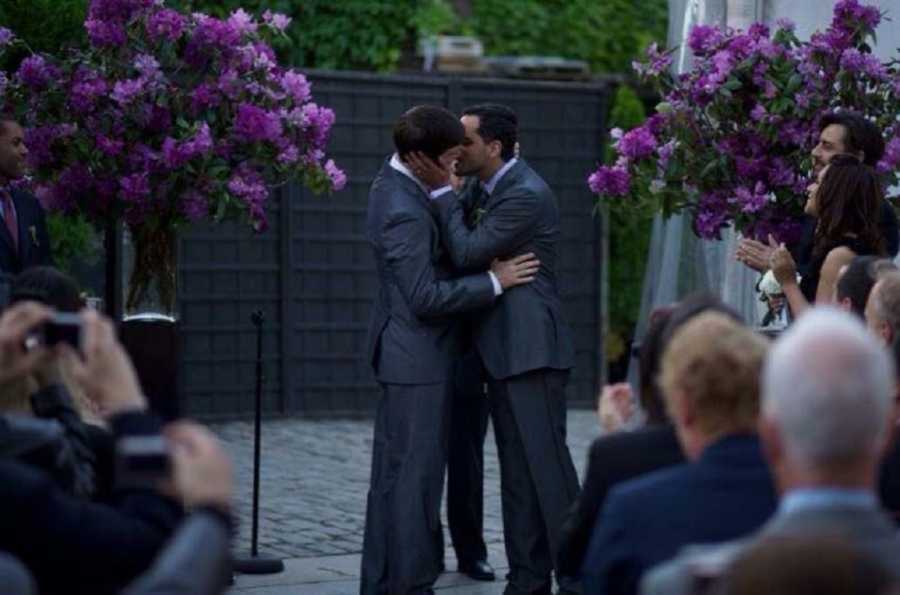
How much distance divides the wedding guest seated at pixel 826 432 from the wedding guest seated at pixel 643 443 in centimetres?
161

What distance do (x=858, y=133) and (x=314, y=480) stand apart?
16.7ft

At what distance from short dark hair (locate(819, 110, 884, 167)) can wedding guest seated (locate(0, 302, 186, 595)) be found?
4.90 metres

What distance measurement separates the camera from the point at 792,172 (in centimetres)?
943

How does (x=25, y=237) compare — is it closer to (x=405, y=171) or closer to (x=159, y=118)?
(x=159, y=118)

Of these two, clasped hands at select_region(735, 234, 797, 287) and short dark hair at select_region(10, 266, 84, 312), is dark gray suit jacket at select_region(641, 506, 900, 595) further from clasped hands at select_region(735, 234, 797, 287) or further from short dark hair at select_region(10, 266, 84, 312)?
clasped hands at select_region(735, 234, 797, 287)

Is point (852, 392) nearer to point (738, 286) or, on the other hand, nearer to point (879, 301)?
point (879, 301)

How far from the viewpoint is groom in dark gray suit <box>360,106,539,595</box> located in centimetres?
880

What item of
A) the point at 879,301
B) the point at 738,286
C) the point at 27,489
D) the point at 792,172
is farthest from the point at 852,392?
the point at 738,286

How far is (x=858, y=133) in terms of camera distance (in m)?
8.99

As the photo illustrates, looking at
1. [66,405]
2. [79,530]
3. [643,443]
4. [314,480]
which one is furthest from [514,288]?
[79,530]

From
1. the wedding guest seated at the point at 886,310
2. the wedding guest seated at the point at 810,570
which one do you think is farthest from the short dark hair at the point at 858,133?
the wedding guest seated at the point at 810,570

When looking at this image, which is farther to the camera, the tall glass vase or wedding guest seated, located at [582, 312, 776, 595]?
the tall glass vase

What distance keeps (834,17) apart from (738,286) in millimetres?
1648

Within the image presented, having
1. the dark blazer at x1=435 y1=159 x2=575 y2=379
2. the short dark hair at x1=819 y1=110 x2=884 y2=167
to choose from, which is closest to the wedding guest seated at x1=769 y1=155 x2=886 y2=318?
the short dark hair at x1=819 y1=110 x2=884 y2=167
